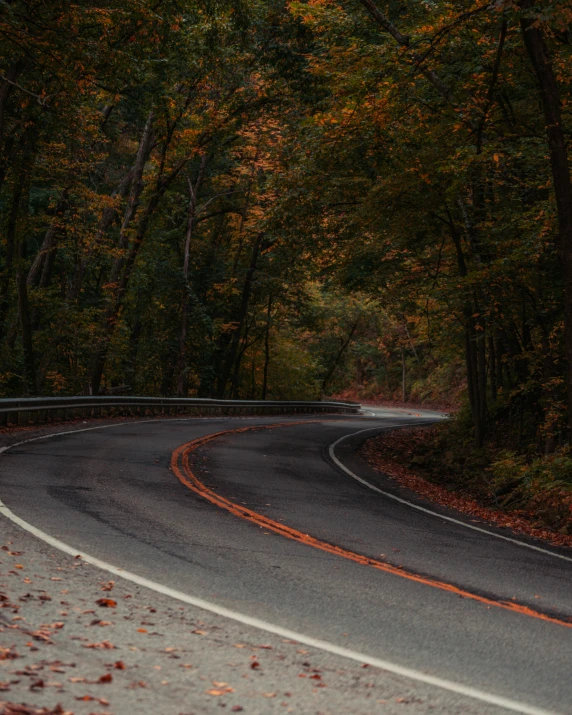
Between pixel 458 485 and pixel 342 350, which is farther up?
pixel 342 350

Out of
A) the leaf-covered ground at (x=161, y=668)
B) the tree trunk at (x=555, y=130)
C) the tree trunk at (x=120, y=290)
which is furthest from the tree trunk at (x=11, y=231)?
the leaf-covered ground at (x=161, y=668)

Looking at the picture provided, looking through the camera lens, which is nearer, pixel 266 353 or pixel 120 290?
pixel 120 290

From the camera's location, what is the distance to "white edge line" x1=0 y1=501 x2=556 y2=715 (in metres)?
4.62

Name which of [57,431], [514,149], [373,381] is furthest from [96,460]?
[373,381]

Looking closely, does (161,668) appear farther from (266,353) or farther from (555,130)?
(266,353)

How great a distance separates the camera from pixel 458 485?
64.9 feet

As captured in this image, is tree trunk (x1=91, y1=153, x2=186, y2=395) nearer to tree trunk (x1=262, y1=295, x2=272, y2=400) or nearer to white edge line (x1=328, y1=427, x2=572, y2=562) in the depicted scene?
white edge line (x1=328, y1=427, x2=572, y2=562)

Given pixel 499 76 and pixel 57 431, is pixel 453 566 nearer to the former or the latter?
pixel 499 76

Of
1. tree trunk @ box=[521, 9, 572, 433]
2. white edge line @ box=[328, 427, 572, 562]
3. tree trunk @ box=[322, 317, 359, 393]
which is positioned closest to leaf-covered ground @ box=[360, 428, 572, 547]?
white edge line @ box=[328, 427, 572, 562]

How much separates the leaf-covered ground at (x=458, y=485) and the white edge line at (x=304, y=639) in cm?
653

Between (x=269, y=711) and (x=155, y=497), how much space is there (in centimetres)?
701

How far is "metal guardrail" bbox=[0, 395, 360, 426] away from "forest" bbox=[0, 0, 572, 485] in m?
1.67

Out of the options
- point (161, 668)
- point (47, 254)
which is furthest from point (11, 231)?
point (161, 668)

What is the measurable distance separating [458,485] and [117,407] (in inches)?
508
